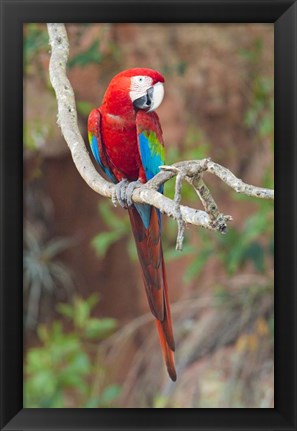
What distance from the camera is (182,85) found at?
2.31 meters

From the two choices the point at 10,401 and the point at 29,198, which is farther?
the point at 29,198

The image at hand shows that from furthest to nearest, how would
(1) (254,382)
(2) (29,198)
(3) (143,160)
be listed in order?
(2) (29,198), (1) (254,382), (3) (143,160)

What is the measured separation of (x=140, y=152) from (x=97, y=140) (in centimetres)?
8

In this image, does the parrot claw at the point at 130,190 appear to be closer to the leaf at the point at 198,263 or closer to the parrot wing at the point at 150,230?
the parrot wing at the point at 150,230

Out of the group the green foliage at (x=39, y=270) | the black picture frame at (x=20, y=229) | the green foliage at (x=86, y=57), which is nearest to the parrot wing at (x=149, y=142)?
the black picture frame at (x=20, y=229)

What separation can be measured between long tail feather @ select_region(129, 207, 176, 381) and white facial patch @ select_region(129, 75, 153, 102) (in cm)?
18

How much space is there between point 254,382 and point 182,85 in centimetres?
101

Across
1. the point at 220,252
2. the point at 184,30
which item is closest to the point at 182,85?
the point at 184,30

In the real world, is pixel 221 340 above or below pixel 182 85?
below

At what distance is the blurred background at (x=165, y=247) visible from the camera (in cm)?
196

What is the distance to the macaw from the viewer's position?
1.05 meters

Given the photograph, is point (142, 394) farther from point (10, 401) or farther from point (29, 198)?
point (10, 401)

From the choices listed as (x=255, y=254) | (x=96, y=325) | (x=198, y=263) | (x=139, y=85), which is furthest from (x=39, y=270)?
(x=139, y=85)

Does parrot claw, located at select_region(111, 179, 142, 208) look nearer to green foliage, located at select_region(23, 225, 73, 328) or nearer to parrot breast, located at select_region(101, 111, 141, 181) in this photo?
parrot breast, located at select_region(101, 111, 141, 181)
